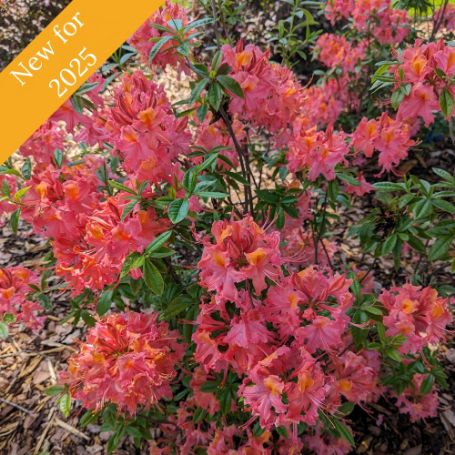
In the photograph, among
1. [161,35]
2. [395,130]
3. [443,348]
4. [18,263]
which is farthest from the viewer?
[18,263]

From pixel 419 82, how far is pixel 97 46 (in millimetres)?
1038

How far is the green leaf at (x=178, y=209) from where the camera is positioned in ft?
3.40

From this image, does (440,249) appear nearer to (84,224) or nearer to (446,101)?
(446,101)

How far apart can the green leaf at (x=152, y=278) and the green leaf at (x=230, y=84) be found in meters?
0.46

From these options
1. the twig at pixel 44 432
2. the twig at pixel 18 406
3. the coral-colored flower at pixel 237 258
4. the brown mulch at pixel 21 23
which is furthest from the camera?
the brown mulch at pixel 21 23

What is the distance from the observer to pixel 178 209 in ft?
3.50

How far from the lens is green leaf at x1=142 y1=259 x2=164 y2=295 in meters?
1.11

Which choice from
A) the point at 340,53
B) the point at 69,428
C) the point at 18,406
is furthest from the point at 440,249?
the point at 340,53

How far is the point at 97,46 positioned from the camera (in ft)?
5.37

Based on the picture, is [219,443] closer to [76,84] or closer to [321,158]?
[321,158]

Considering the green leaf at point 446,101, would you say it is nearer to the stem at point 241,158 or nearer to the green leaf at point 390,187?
the green leaf at point 390,187

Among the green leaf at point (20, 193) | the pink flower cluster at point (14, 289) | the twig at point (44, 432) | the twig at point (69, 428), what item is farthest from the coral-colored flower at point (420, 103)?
the twig at point (44, 432)

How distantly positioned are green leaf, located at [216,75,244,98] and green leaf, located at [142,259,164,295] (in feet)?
1.51

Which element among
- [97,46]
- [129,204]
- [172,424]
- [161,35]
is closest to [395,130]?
[161,35]
